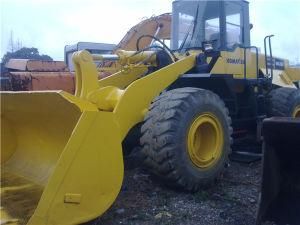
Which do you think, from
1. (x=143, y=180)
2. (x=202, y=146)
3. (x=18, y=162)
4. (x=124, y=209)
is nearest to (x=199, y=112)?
(x=202, y=146)

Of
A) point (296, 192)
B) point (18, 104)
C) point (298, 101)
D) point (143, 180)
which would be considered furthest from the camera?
point (298, 101)

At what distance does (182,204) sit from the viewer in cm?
394

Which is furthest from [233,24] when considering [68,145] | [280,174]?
[68,145]

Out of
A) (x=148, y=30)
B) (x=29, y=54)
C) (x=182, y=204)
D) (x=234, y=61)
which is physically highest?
(x=29, y=54)

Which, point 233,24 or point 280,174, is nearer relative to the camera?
point 280,174

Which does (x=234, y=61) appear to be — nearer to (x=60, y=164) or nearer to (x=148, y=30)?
(x=148, y=30)

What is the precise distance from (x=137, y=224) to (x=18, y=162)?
5.47 ft

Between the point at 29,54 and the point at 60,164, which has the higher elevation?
the point at 29,54

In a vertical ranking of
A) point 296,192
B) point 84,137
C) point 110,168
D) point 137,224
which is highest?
point 84,137

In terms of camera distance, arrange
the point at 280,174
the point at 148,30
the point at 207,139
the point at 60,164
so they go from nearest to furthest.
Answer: the point at 60,164
the point at 280,174
the point at 207,139
the point at 148,30

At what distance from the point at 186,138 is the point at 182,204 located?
685 millimetres

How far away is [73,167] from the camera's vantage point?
3.25m

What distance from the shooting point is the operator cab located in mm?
6133

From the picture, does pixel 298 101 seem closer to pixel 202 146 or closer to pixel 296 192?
pixel 202 146
